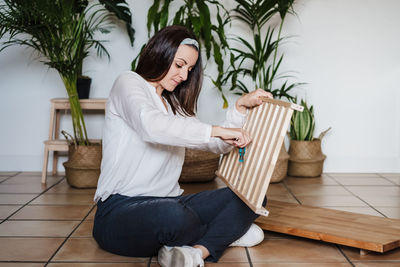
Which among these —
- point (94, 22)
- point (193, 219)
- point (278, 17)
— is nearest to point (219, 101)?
point (278, 17)

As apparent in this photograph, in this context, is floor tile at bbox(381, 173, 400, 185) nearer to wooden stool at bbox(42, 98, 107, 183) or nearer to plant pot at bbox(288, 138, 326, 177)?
plant pot at bbox(288, 138, 326, 177)

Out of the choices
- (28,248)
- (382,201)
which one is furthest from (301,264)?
(382,201)

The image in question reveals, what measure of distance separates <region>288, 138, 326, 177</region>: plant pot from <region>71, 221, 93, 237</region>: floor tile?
2030 mm

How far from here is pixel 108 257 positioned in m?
2.18

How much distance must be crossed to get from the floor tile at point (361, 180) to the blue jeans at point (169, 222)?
6.55 ft

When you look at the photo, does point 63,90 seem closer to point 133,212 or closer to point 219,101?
point 219,101

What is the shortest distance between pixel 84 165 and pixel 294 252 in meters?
1.96

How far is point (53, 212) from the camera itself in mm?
2977

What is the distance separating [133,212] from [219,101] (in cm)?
247

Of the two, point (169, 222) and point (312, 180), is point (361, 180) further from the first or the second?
point (169, 222)

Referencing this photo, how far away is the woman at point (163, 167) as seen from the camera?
1.89 meters

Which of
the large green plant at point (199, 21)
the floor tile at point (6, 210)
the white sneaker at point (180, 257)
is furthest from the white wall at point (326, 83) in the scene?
the white sneaker at point (180, 257)

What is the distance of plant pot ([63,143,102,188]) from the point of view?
365cm

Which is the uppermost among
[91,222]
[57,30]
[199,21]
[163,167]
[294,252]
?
[199,21]
